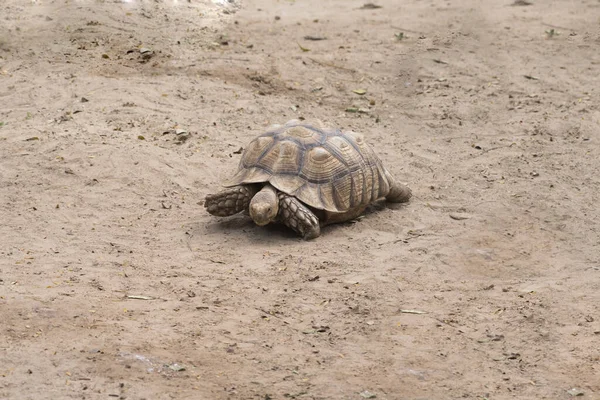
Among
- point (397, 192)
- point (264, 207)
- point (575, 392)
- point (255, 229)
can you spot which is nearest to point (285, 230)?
point (255, 229)

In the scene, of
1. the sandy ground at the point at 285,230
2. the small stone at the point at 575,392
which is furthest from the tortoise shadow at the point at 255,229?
the small stone at the point at 575,392

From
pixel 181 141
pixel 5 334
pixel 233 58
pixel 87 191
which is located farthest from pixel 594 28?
pixel 5 334

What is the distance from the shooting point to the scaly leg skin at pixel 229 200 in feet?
21.6

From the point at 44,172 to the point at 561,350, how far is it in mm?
4683

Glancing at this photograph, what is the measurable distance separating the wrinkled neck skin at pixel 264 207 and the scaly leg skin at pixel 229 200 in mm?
191

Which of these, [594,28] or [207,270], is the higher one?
[594,28]

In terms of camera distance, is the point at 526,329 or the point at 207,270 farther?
the point at 207,270

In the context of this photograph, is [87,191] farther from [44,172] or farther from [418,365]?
[418,365]

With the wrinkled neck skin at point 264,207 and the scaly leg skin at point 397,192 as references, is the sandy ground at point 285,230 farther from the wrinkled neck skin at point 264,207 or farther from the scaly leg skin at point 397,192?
the wrinkled neck skin at point 264,207

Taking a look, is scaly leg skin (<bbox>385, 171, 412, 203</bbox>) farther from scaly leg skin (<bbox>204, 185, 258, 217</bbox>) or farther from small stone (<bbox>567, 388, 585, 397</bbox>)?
small stone (<bbox>567, 388, 585, 397</bbox>)

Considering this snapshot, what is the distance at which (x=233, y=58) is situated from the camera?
10.4 meters

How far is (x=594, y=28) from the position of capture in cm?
1155

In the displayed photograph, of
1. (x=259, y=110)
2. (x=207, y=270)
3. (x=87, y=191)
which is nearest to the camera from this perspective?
(x=207, y=270)

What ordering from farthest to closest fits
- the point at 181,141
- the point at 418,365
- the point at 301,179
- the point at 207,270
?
the point at 181,141
the point at 301,179
the point at 207,270
the point at 418,365
